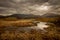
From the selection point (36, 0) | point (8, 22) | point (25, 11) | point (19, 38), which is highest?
point (36, 0)

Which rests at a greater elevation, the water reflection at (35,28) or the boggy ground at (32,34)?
the water reflection at (35,28)

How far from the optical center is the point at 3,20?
4188mm

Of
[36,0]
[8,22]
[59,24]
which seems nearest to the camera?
[36,0]

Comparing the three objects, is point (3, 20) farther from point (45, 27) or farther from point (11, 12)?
point (45, 27)

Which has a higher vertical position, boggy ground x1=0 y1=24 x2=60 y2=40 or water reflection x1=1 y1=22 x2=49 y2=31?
water reflection x1=1 y1=22 x2=49 y2=31

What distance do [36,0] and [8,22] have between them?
51.3 inches

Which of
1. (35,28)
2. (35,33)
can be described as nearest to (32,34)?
(35,33)

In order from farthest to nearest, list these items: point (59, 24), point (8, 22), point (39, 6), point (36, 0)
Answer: point (59, 24), point (8, 22), point (39, 6), point (36, 0)

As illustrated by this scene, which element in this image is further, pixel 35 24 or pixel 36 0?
pixel 35 24

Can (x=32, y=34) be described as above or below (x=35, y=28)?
below

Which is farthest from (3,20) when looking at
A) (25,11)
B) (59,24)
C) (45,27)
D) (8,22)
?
(59,24)

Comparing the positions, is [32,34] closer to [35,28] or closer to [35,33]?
[35,33]

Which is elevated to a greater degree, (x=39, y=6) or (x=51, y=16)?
(x=39, y=6)

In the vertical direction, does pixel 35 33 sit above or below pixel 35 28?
below
